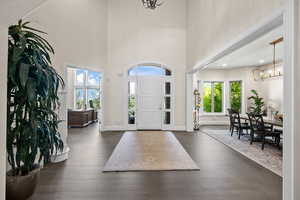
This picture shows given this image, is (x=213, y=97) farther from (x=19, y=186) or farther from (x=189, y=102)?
(x=19, y=186)

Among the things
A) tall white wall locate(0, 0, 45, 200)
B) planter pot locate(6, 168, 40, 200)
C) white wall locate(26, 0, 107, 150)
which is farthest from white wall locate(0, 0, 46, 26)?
white wall locate(26, 0, 107, 150)

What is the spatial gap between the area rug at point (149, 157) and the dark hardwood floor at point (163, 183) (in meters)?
0.19

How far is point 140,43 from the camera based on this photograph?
7.30 meters

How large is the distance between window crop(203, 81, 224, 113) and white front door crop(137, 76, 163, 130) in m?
3.12

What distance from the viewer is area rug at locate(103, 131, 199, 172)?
328cm

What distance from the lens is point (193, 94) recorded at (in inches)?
292

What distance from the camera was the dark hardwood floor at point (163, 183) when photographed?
2.37 metres

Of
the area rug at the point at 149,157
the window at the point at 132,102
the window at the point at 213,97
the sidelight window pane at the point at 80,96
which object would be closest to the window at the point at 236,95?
the window at the point at 213,97

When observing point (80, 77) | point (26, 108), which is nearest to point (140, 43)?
point (80, 77)

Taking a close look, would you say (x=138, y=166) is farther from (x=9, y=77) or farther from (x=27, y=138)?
(x=9, y=77)

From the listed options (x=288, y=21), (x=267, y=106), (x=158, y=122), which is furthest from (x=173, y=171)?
(x=267, y=106)

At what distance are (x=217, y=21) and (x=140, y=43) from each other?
360 centimetres

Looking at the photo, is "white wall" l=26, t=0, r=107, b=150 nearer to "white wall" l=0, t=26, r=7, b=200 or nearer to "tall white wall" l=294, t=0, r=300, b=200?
"white wall" l=0, t=26, r=7, b=200

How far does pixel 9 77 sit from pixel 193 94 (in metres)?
6.45
